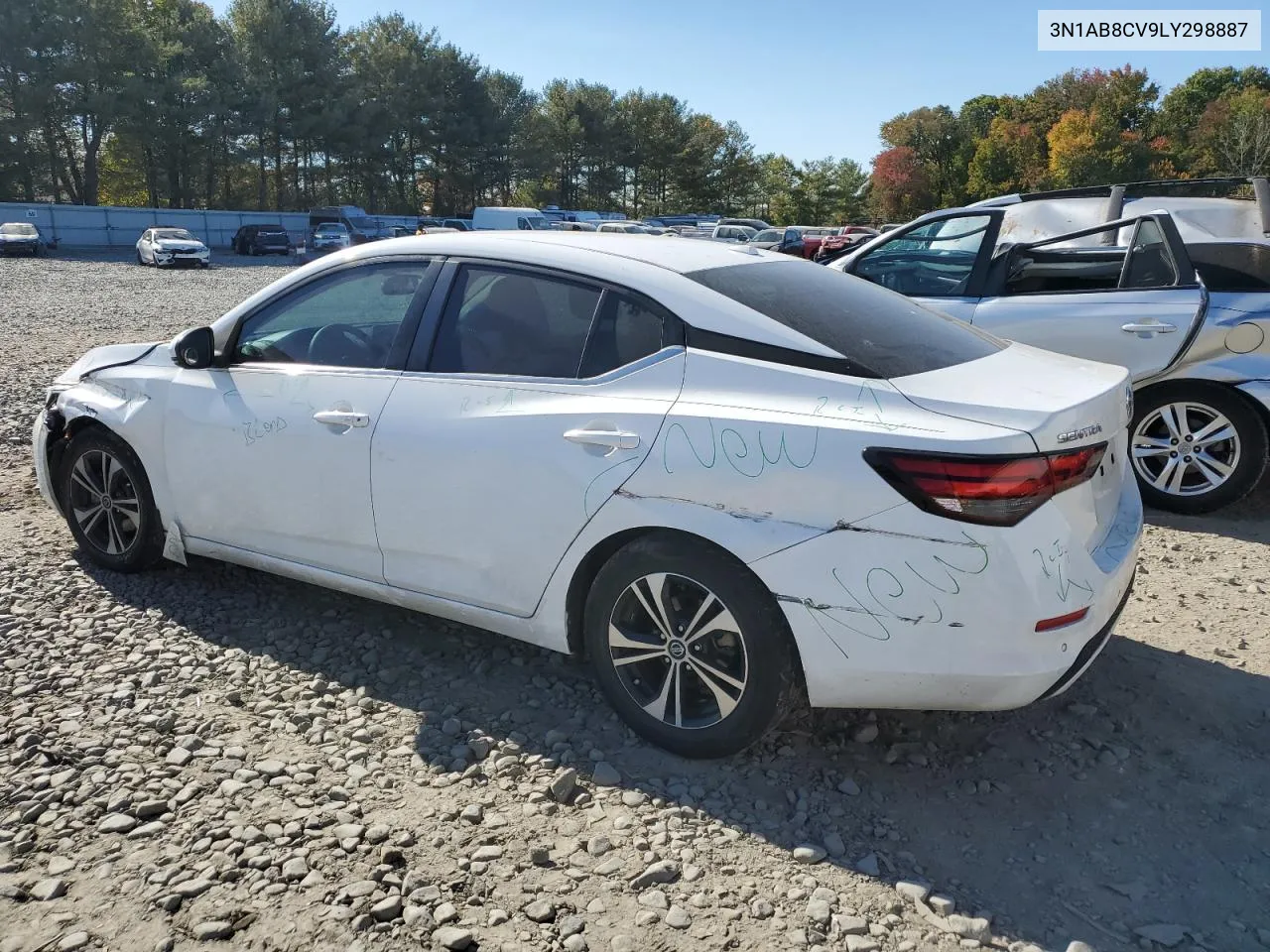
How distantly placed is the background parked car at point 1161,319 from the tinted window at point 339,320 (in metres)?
3.92

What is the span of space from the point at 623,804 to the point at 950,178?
74969 mm

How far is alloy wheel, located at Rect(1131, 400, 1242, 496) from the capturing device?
5645mm

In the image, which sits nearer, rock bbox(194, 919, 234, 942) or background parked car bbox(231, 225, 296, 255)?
rock bbox(194, 919, 234, 942)

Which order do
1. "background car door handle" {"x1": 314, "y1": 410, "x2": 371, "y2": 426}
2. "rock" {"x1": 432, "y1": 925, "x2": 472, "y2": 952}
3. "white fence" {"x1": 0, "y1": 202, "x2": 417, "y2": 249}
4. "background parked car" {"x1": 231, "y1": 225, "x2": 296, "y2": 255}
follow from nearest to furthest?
"rock" {"x1": 432, "y1": 925, "x2": 472, "y2": 952} → "background car door handle" {"x1": 314, "y1": 410, "x2": 371, "y2": 426} → "background parked car" {"x1": 231, "y1": 225, "x2": 296, "y2": 255} → "white fence" {"x1": 0, "y1": 202, "x2": 417, "y2": 249}

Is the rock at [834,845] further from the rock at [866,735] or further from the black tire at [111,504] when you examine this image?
the black tire at [111,504]

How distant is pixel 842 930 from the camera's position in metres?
2.40

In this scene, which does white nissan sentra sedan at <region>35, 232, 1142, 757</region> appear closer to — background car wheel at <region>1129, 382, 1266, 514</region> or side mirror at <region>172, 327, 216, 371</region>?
side mirror at <region>172, 327, 216, 371</region>

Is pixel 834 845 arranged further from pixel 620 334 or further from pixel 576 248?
pixel 576 248

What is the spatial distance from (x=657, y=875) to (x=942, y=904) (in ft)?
2.39

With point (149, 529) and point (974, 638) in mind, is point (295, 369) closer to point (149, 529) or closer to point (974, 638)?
point (149, 529)

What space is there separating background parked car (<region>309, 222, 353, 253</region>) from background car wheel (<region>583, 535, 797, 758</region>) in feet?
133

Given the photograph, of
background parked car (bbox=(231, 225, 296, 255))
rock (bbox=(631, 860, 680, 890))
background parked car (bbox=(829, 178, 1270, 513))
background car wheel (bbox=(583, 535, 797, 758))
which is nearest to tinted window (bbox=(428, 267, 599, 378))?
background car wheel (bbox=(583, 535, 797, 758))

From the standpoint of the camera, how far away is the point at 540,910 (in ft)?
8.07

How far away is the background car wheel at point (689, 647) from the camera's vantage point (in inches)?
112
